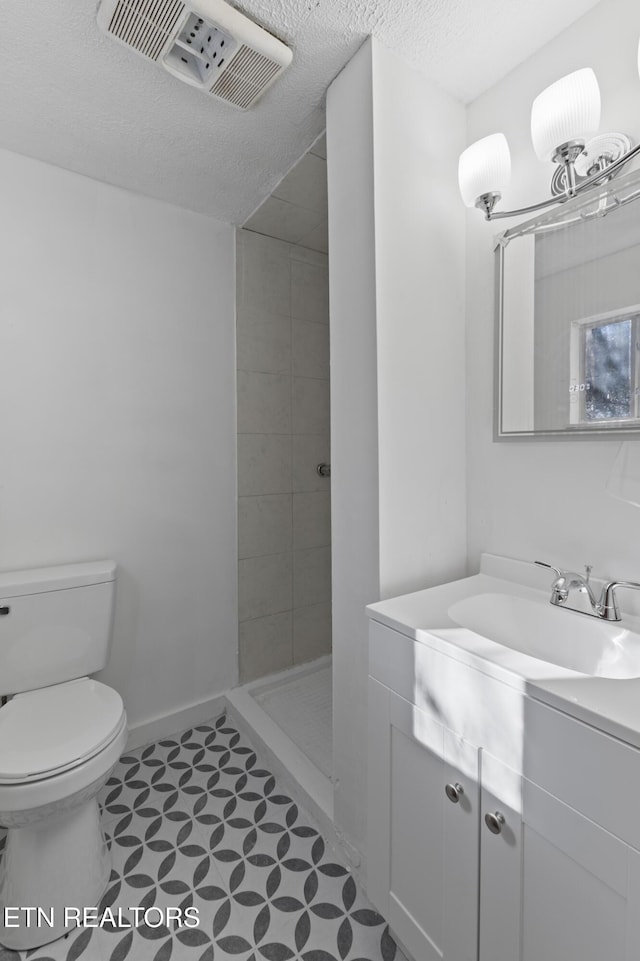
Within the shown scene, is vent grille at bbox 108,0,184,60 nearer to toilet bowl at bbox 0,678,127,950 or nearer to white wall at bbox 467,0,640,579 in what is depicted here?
white wall at bbox 467,0,640,579

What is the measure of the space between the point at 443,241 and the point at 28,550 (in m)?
1.68

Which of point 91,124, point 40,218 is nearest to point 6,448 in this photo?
point 40,218

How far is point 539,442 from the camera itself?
1.18m

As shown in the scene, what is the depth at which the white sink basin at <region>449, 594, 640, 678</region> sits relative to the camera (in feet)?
2.98

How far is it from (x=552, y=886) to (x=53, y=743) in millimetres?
1170

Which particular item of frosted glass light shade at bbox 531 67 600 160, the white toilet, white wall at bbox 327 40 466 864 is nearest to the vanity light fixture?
frosted glass light shade at bbox 531 67 600 160

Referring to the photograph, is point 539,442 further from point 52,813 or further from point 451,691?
point 52,813

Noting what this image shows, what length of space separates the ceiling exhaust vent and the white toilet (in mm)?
1511

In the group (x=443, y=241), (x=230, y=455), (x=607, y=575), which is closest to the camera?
(x=607, y=575)

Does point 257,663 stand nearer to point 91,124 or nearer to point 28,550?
point 28,550

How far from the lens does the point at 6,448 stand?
1.57 meters

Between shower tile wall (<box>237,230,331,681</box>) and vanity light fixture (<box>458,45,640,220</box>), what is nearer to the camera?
vanity light fixture (<box>458,45,640,220</box>)

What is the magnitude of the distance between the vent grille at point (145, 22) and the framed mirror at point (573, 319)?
3.08ft

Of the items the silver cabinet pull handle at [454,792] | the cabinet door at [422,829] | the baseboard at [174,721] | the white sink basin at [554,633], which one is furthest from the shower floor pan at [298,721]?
the white sink basin at [554,633]
